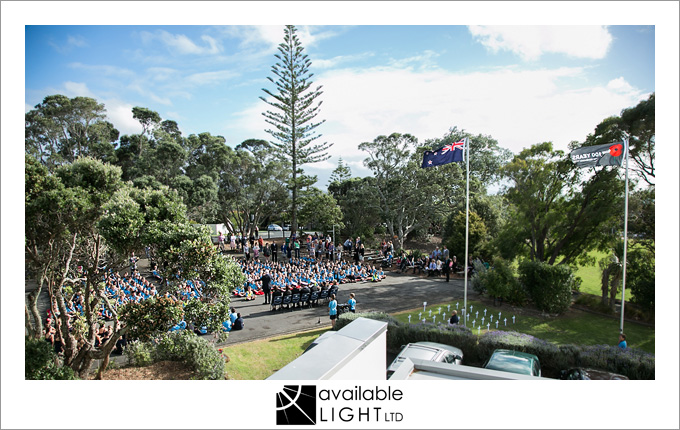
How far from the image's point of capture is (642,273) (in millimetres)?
13039

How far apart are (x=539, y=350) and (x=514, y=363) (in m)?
1.54

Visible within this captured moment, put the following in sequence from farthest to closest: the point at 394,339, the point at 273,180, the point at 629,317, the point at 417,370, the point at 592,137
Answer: the point at 273,180 → the point at 592,137 → the point at 629,317 → the point at 394,339 → the point at 417,370

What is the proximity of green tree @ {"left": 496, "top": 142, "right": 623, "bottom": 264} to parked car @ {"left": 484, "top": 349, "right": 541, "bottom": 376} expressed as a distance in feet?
28.6

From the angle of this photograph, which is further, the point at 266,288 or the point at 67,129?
the point at 67,129

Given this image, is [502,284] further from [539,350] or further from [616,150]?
[616,150]

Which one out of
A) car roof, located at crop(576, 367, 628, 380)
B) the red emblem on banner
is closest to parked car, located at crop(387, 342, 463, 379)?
car roof, located at crop(576, 367, 628, 380)

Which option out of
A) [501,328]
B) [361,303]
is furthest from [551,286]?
[361,303]

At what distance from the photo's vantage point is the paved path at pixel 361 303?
461 inches

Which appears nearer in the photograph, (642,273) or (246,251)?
(642,273)

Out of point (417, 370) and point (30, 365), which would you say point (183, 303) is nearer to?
point (30, 365)

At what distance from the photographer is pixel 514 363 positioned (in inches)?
311

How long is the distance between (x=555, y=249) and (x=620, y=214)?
3008 mm

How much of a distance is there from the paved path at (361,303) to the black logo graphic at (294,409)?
6385 millimetres

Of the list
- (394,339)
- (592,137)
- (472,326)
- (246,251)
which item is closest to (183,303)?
(394,339)
